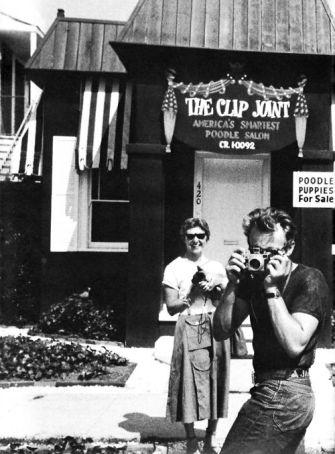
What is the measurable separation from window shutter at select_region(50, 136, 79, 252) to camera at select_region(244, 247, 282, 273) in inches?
306

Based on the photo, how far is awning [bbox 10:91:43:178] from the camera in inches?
426

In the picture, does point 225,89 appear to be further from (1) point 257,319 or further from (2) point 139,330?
(1) point 257,319

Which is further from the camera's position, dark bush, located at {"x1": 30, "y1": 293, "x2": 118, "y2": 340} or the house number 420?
the house number 420

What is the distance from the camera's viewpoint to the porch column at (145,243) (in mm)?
8812

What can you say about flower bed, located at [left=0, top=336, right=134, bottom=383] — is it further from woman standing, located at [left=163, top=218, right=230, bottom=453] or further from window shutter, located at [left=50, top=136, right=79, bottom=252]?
window shutter, located at [left=50, top=136, right=79, bottom=252]

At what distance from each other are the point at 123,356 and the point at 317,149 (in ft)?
13.1

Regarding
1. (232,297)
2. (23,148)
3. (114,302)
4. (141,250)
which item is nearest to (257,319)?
(232,297)

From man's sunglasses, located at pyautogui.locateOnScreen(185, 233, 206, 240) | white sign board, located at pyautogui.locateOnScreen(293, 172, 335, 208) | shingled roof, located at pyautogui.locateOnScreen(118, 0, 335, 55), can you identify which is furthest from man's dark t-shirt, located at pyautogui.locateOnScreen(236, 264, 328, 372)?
shingled roof, located at pyautogui.locateOnScreen(118, 0, 335, 55)

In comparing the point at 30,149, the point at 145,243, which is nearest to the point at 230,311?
the point at 145,243

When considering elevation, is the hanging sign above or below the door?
above

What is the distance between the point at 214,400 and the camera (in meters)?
4.64

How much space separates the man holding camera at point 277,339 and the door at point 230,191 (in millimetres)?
6930

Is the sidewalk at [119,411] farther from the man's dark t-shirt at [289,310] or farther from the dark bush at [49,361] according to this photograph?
the man's dark t-shirt at [289,310]

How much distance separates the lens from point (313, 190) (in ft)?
29.2
